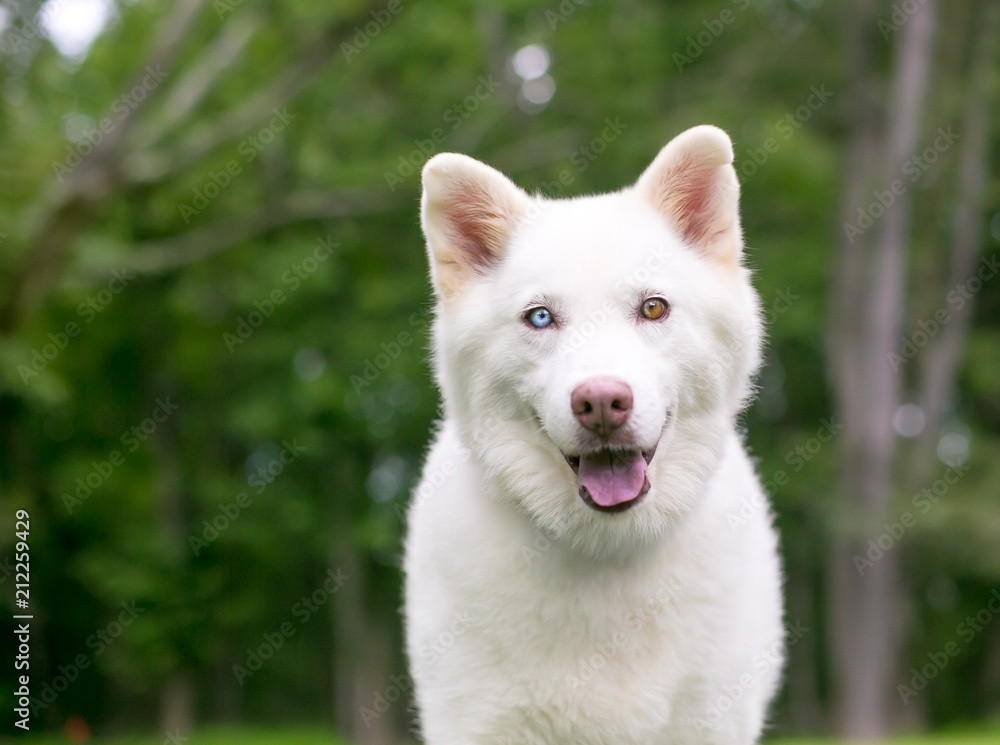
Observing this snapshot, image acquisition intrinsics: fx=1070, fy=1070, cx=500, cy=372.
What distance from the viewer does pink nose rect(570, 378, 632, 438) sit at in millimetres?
3096

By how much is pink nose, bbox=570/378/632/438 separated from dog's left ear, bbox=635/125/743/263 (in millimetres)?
929

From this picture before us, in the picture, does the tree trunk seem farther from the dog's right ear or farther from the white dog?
the dog's right ear

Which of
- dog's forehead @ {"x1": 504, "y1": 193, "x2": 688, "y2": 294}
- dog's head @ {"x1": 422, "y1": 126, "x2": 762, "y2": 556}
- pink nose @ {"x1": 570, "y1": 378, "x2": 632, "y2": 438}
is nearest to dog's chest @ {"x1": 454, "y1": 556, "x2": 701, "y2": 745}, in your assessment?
dog's head @ {"x1": 422, "y1": 126, "x2": 762, "y2": 556}

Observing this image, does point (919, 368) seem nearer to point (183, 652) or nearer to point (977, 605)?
point (977, 605)

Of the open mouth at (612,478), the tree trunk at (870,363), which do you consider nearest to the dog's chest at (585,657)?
the open mouth at (612,478)

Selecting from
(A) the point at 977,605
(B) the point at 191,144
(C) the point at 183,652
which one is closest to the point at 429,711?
(B) the point at 191,144

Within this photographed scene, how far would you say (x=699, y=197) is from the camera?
3846 millimetres

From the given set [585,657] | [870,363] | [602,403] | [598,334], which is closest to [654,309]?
[598,334]

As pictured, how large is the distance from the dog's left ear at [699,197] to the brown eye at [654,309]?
0.42m

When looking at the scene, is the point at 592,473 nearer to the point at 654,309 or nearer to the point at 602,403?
the point at 602,403

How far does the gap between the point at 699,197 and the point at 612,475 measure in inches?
44.2

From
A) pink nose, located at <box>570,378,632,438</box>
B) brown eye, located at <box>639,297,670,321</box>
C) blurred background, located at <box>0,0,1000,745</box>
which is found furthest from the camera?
blurred background, located at <box>0,0,1000,745</box>

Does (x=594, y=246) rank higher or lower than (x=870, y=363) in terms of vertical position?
higher

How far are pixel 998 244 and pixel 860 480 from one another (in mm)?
10534
